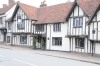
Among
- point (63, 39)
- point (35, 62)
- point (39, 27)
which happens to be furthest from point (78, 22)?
point (35, 62)

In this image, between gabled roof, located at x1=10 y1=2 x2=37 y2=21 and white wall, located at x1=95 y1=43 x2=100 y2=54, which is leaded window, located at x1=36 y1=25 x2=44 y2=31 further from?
white wall, located at x1=95 y1=43 x2=100 y2=54

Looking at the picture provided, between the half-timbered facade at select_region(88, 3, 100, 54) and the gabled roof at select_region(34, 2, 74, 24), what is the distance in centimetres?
510

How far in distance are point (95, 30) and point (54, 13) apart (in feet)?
31.3

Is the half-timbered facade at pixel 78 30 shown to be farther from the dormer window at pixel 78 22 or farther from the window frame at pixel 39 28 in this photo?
the window frame at pixel 39 28

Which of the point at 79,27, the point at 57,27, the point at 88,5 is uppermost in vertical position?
the point at 88,5

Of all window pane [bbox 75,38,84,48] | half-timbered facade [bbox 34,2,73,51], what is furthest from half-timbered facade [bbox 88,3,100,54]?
half-timbered facade [bbox 34,2,73,51]

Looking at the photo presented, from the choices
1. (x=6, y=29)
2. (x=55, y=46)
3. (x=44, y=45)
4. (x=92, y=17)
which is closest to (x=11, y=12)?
(x=6, y=29)

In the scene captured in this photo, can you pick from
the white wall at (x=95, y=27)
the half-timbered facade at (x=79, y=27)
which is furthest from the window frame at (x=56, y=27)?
the white wall at (x=95, y=27)

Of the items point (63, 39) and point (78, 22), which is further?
point (63, 39)

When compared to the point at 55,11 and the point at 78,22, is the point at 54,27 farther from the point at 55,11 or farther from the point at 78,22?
the point at 78,22

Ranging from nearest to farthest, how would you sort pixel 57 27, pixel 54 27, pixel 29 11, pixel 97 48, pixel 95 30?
pixel 95 30
pixel 97 48
pixel 57 27
pixel 54 27
pixel 29 11

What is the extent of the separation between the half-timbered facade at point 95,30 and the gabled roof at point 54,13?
201 inches

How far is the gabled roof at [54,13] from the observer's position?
80.0 feet

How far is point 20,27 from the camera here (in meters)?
29.3
